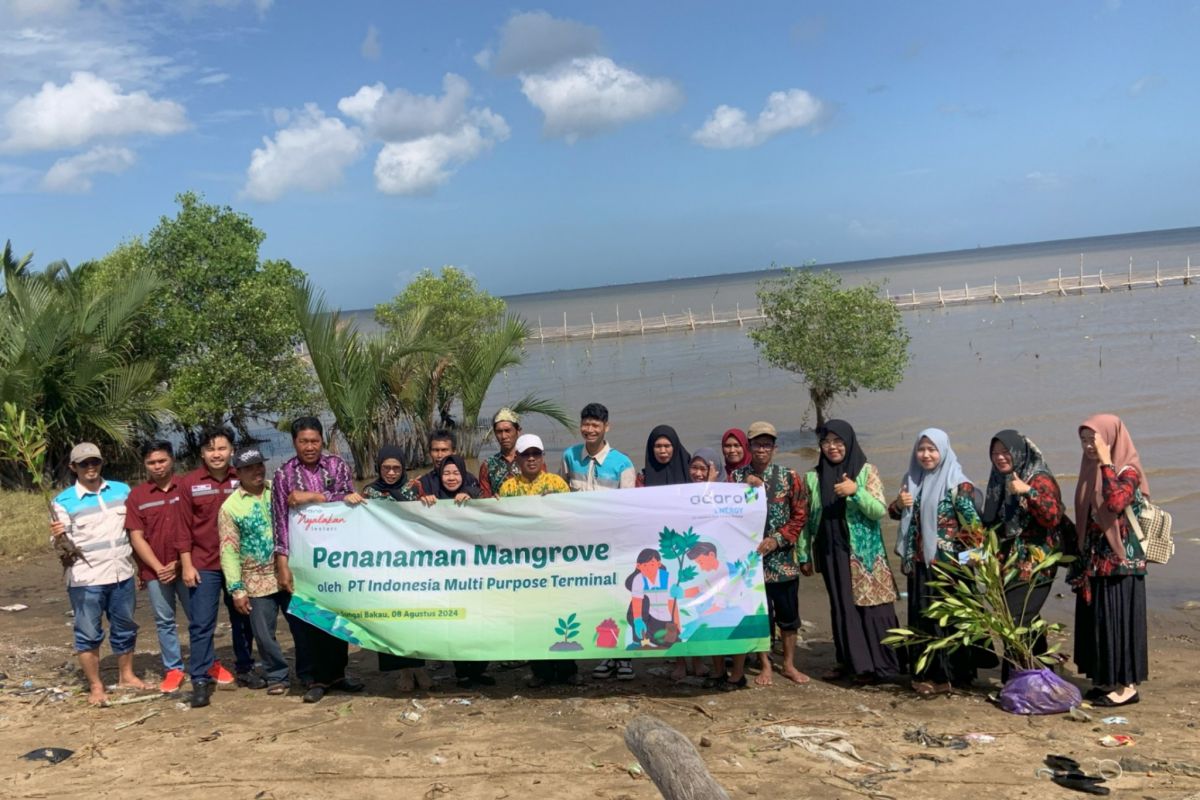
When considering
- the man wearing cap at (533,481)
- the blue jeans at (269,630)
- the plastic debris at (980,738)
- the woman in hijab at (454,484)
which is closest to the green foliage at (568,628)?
the man wearing cap at (533,481)

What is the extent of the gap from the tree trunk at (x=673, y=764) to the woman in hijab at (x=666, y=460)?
255cm

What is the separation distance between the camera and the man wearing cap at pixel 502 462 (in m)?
5.43

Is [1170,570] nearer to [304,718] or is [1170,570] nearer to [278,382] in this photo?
[304,718]

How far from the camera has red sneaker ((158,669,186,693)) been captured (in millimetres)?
5484

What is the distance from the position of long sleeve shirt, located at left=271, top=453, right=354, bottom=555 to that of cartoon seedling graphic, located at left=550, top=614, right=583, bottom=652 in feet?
4.57

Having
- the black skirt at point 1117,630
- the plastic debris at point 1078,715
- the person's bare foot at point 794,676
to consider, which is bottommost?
the plastic debris at point 1078,715

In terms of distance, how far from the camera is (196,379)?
1393 cm

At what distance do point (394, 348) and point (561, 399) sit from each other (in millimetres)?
10918

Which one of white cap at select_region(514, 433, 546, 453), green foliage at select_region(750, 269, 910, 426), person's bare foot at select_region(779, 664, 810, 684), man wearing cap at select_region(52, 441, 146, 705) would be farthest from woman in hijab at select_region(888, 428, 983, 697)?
green foliage at select_region(750, 269, 910, 426)

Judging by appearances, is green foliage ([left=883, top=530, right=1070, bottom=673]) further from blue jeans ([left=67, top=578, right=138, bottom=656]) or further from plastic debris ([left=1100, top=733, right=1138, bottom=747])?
blue jeans ([left=67, top=578, right=138, bottom=656])

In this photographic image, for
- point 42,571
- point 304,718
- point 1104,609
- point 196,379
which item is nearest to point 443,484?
point 304,718

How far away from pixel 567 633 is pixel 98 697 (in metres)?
2.71

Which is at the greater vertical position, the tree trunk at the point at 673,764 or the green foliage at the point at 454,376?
the green foliage at the point at 454,376

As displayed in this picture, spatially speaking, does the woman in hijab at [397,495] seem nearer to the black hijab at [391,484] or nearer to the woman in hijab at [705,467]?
the black hijab at [391,484]
